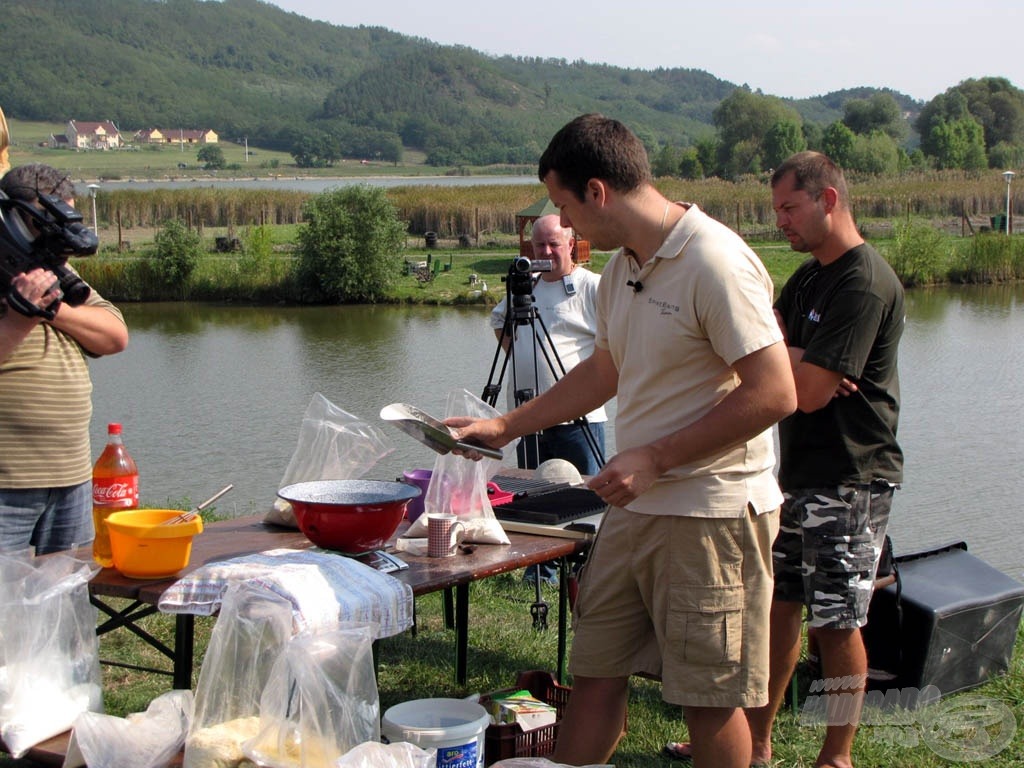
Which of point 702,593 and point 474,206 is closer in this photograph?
point 702,593

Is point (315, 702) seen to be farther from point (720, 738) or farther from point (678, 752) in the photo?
point (678, 752)

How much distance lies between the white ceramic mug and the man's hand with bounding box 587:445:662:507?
85 centimetres

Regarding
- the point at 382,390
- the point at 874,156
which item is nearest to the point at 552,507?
the point at 382,390

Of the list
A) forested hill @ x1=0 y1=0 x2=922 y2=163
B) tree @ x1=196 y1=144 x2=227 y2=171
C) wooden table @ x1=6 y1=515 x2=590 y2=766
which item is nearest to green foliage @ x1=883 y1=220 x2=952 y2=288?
wooden table @ x1=6 y1=515 x2=590 y2=766

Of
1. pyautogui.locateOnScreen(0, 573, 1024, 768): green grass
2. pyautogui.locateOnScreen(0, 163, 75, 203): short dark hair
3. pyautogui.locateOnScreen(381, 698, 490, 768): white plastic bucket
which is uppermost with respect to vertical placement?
pyautogui.locateOnScreen(0, 163, 75, 203): short dark hair

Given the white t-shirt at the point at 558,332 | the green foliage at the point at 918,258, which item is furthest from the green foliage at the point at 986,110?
the white t-shirt at the point at 558,332

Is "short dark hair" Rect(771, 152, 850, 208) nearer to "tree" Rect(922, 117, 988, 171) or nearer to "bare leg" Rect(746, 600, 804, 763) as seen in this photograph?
"bare leg" Rect(746, 600, 804, 763)

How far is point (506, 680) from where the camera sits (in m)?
4.10

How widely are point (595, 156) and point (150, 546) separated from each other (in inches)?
55.0

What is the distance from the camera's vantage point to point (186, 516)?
9.44ft

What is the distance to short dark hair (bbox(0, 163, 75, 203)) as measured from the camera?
2969mm

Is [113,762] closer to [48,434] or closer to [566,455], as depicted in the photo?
[48,434]

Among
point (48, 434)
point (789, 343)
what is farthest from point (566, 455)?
point (48, 434)

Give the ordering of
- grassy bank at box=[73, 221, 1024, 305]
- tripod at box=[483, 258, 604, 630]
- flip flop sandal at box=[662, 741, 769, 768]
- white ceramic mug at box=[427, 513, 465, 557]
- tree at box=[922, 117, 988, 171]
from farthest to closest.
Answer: tree at box=[922, 117, 988, 171], grassy bank at box=[73, 221, 1024, 305], tripod at box=[483, 258, 604, 630], flip flop sandal at box=[662, 741, 769, 768], white ceramic mug at box=[427, 513, 465, 557]
